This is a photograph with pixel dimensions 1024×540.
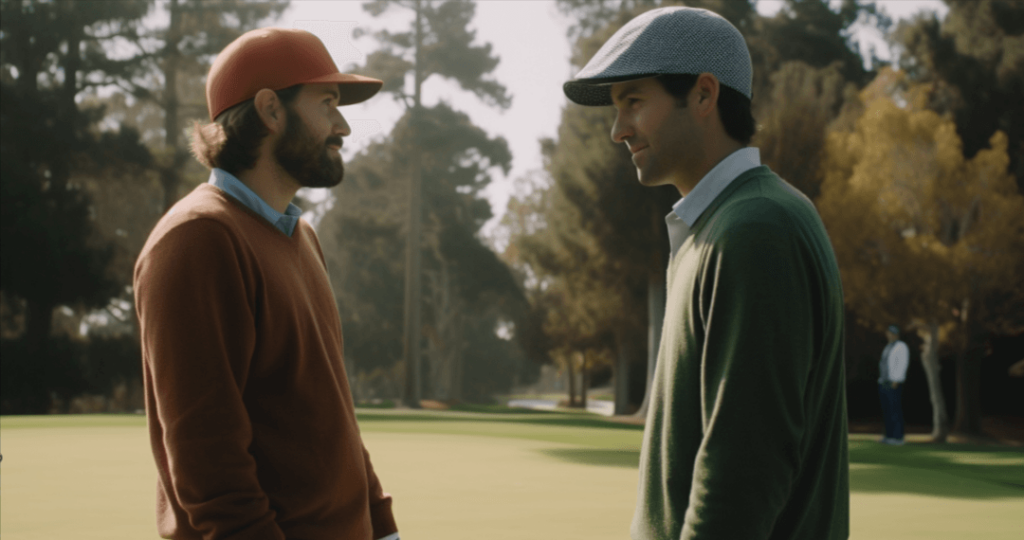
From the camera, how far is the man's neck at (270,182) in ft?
10.1

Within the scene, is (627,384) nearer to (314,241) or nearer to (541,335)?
(541,335)

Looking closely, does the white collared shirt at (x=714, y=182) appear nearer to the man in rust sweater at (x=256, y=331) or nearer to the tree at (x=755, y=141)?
the man in rust sweater at (x=256, y=331)

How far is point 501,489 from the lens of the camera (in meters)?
9.59

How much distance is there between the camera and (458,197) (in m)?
53.2

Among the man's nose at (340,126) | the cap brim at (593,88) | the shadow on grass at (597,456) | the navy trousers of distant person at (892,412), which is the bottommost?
the shadow on grass at (597,456)

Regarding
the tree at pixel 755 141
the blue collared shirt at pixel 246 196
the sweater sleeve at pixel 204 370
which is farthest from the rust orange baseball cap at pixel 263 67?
the tree at pixel 755 141

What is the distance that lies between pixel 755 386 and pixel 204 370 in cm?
132

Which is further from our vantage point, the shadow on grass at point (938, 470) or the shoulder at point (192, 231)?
the shadow on grass at point (938, 470)

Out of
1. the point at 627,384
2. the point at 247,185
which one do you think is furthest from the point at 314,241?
the point at 627,384

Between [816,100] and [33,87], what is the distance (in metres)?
25.9

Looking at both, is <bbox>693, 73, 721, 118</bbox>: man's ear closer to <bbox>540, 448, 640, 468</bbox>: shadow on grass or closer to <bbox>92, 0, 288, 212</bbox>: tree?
<bbox>540, 448, 640, 468</bbox>: shadow on grass

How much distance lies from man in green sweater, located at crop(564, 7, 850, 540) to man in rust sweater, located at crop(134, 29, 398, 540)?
89 cm

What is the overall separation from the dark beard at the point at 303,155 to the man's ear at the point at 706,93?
1.26m

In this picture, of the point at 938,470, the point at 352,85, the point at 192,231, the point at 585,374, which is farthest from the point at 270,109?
the point at 585,374
